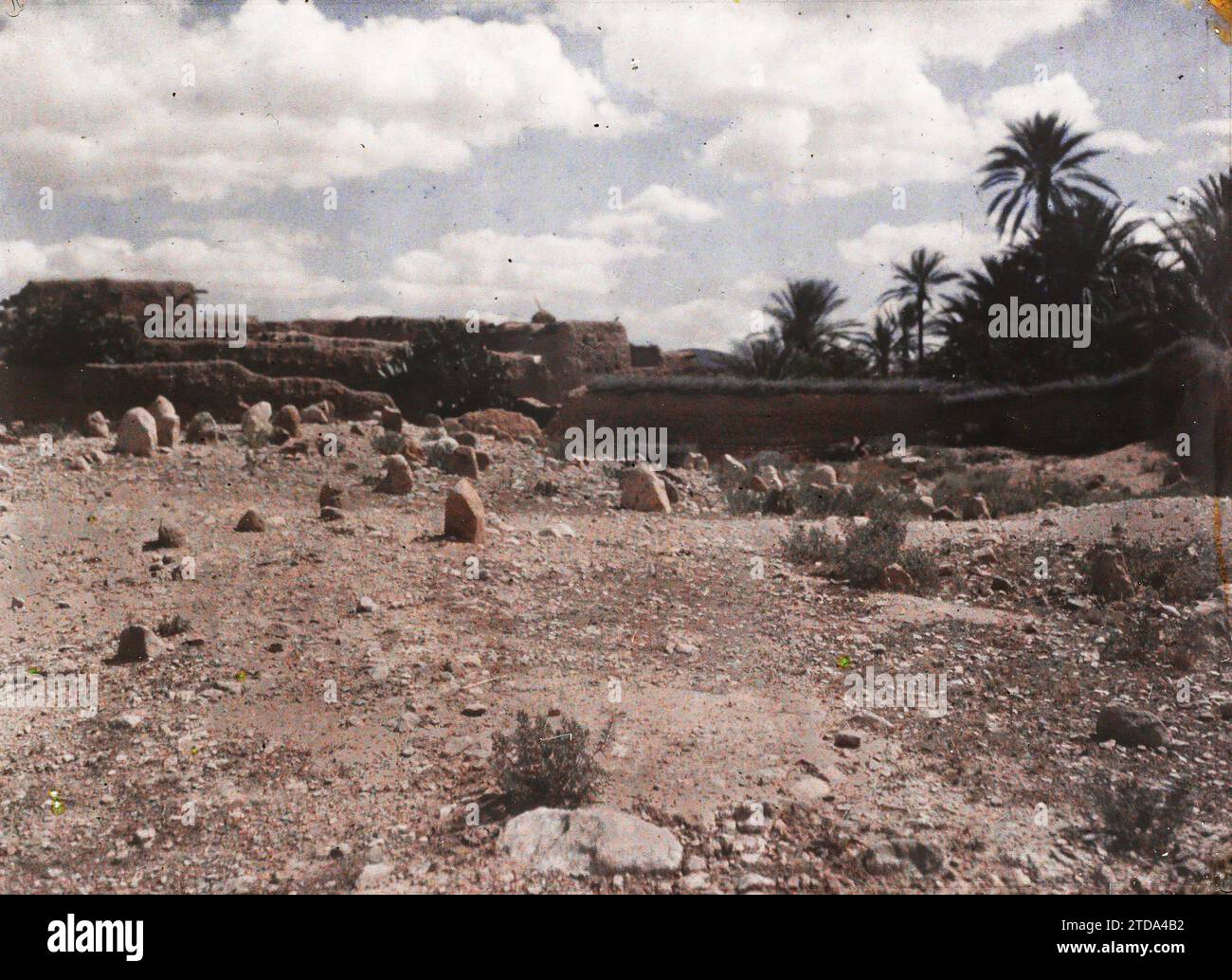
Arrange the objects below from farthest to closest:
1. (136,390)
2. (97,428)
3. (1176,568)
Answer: (136,390), (97,428), (1176,568)

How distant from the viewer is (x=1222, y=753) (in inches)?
156

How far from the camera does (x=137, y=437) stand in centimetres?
830

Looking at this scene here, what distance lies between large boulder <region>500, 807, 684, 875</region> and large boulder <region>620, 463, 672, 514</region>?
4763mm

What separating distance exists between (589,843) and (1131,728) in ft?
7.52

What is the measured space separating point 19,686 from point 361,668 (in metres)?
1.37

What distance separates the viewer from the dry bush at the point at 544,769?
336 cm

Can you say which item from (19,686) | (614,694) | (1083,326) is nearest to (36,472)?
(19,686)

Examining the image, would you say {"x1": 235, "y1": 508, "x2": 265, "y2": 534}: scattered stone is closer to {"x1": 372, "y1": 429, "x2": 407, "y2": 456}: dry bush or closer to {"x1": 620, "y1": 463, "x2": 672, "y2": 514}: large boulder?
{"x1": 372, "y1": 429, "x2": 407, "y2": 456}: dry bush

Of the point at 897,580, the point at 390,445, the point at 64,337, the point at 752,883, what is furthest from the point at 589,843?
the point at 64,337

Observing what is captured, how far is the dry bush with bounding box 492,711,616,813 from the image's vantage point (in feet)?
11.0

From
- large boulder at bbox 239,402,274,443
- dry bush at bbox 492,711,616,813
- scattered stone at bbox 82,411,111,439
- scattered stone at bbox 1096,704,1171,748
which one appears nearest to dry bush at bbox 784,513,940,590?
scattered stone at bbox 1096,704,1171,748

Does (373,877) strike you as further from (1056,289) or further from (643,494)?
(1056,289)

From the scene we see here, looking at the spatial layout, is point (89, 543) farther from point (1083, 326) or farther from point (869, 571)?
point (1083, 326)

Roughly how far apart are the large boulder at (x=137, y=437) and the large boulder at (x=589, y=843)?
20.8 ft
